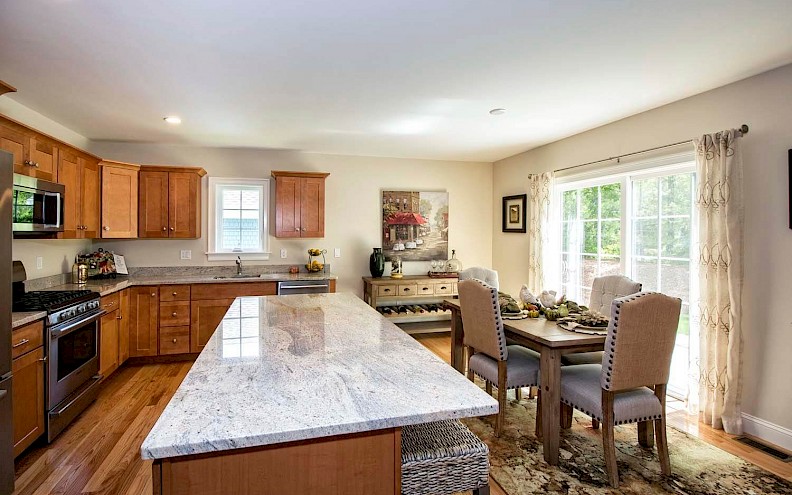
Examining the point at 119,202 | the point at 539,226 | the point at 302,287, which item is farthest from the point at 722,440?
the point at 119,202

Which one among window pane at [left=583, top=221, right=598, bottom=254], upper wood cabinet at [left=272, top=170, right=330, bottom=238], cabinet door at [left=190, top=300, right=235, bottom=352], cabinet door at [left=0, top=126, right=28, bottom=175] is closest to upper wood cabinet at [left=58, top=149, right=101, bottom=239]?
cabinet door at [left=0, top=126, right=28, bottom=175]

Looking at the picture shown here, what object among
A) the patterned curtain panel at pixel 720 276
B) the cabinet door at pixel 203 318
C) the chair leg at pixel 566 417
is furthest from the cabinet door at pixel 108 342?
the patterned curtain panel at pixel 720 276

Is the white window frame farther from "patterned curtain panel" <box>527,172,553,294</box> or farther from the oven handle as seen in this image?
"patterned curtain panel" <box>527,172,553,294</box>

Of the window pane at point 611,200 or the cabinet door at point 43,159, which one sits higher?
the cabinet door at point 43,159

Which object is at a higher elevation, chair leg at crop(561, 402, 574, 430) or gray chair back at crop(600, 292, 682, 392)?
gray chair back at crop(600, 292, 682, 392)

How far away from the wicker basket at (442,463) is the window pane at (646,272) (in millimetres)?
2798

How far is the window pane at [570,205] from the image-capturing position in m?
4.55

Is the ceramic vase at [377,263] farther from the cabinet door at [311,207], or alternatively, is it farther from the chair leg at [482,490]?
the chair leg at [482,490]

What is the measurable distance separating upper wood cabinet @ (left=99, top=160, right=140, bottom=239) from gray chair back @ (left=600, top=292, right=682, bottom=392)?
15.2 feet

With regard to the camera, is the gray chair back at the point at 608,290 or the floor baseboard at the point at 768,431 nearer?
the floor baseboard at the point at 768,431

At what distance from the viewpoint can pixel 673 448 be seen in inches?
104

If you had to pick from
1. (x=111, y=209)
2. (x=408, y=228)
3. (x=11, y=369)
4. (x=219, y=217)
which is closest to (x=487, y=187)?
(x=408, y=228)

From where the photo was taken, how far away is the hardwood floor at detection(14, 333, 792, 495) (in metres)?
2.29

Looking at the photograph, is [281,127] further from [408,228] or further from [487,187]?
[487,187]
